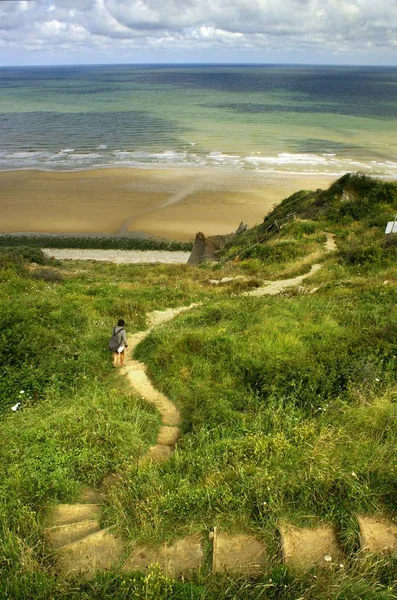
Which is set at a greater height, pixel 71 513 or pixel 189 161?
pixel 189 161

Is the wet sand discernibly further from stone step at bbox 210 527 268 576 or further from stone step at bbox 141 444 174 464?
stone step at bbox 210 527 268 576

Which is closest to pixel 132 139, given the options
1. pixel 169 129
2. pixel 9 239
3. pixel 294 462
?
pixel 169 129

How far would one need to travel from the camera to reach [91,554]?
15.6ft

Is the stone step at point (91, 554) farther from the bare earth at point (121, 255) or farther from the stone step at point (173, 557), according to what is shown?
the bare earth at point (121, 255)

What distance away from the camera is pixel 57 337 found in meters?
10.3

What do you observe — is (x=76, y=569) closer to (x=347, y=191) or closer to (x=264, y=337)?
(x=264, y=337)

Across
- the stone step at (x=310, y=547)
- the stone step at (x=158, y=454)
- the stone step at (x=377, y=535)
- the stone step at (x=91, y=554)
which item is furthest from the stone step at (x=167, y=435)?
the stone step at (x=377, y=535)

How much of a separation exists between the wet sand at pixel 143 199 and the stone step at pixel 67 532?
1309 inches

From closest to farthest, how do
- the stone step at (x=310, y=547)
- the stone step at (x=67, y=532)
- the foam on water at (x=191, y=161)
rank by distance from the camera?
the stone step at (x=310, y=547) → the stone step at (x=67, y=532) → the foam on water at (x=191, y=161)

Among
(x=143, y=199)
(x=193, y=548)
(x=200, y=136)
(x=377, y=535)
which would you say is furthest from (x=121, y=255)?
(x=200, y=136)

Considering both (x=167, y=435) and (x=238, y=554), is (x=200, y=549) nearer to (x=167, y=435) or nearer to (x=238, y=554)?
(x=238, y=554)

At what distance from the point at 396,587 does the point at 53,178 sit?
5310 centimetres

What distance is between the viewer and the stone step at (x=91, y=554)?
4.53m

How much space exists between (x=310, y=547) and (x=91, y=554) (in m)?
2.52
